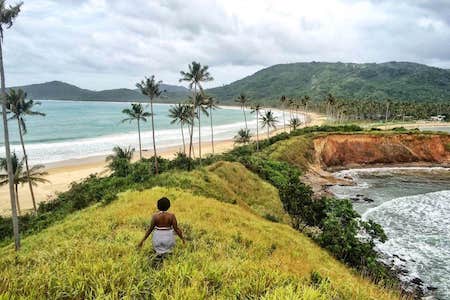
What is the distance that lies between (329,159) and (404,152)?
1505 cm

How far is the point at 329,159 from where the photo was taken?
62.9 meters

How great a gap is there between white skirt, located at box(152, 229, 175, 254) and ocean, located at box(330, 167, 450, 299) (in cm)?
1980

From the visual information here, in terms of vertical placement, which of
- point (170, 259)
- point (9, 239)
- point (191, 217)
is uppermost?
point (170, 259)

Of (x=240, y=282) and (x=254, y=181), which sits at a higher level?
(x=240, y=282)

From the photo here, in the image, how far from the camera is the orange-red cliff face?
6406cm

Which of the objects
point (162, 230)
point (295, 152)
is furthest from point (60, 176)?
point (162, 230)

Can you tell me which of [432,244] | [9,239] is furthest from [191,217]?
[432,244]

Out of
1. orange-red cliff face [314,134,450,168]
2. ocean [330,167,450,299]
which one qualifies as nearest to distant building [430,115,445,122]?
orange-red cliff face [314,134,450,168]

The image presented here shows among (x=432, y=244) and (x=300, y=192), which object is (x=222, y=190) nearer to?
(x=300, y=192)

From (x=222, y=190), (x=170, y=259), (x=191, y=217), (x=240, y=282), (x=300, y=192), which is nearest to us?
(x=240, y=282)

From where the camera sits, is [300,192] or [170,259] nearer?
[170,259]

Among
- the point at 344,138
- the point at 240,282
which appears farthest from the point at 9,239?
the point at 344,138

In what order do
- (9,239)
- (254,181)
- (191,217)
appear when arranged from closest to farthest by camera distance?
(191,217)
(9,239)
(254,181)

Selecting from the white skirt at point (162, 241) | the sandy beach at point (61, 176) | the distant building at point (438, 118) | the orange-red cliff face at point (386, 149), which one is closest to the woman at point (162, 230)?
the white skirt at point (162, 241)
